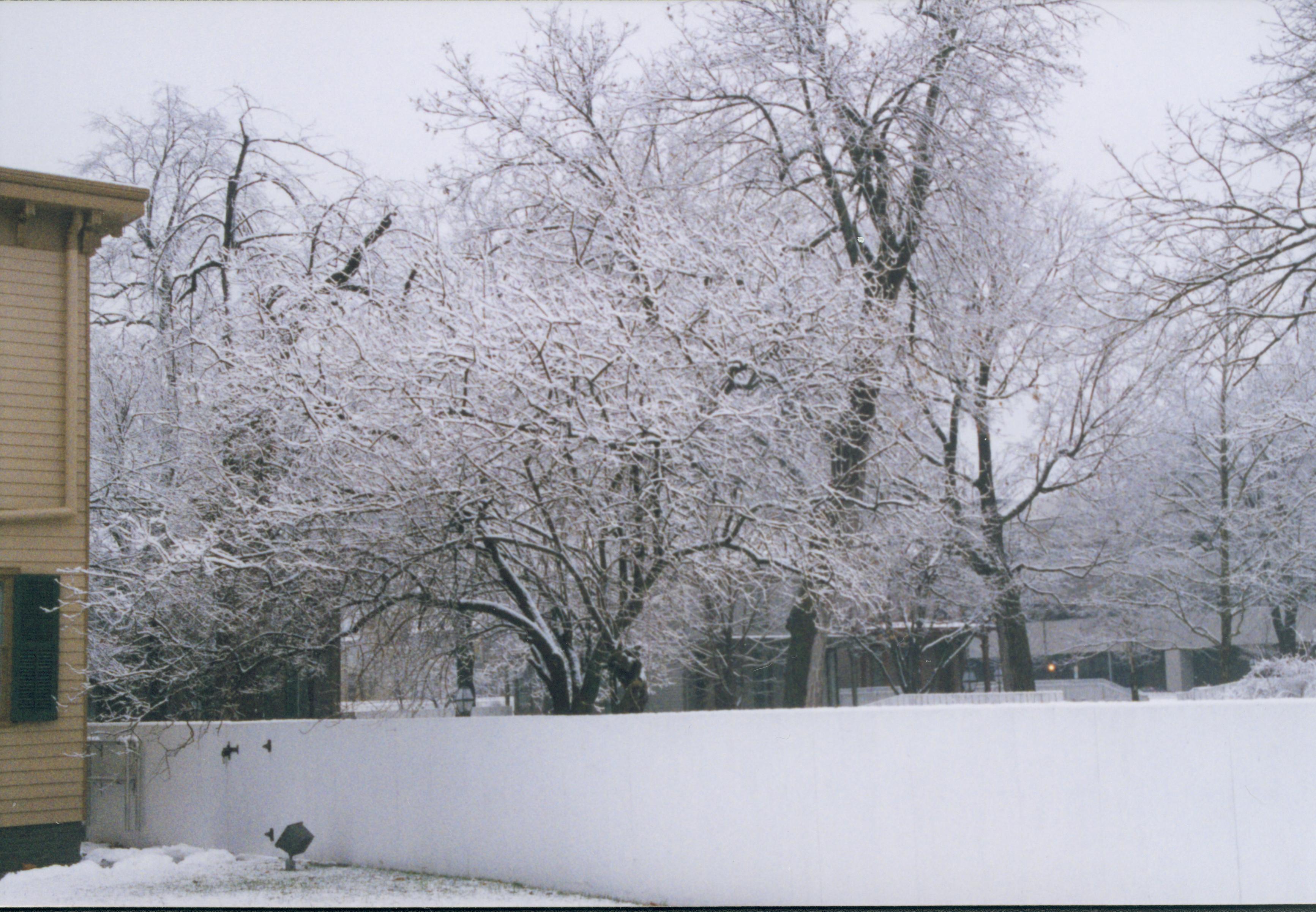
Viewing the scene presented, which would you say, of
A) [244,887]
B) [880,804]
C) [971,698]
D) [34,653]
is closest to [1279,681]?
[880,804]

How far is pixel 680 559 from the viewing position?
9523 millimetres

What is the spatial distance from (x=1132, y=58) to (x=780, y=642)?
1987 centimetres

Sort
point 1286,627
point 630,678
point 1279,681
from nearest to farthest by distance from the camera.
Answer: point 1279,681, point 630,678, point 1286,627

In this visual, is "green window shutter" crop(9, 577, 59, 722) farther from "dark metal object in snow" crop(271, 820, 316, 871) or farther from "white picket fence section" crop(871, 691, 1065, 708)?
"white picket fence section" crop(871, 691, 1065, 708)

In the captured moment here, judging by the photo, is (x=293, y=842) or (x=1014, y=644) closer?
(x=293, y=842)

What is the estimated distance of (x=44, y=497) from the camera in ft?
36.7

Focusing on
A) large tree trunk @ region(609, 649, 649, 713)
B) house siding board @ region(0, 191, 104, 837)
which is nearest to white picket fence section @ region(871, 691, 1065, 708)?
large tree trunk @ region(609, 649, 649, 713)

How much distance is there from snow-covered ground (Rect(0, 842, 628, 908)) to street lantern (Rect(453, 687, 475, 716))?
1.91 m

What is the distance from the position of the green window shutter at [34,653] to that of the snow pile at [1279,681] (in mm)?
9697

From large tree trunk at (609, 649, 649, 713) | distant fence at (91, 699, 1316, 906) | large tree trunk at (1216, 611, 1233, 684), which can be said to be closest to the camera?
distant fence at (91, 699, 1316, 906)

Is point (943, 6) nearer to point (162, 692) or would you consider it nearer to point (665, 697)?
point (162, 692)

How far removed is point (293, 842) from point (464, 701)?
6.97 ft

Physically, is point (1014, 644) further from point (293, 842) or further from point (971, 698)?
point (293, 842)

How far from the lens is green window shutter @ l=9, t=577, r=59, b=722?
34.7 ft
